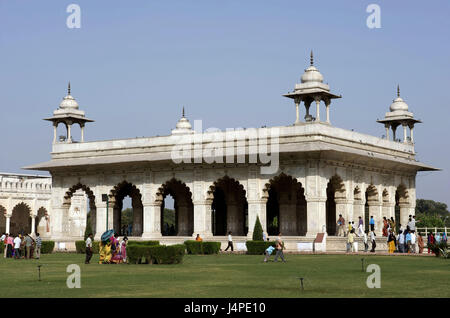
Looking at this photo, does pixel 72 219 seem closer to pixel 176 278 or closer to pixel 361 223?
pixel 361 223

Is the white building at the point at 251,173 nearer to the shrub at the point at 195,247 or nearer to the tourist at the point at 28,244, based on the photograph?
the shrub at the point at 195,247

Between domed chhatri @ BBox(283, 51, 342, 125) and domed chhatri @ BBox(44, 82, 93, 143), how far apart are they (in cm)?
1446

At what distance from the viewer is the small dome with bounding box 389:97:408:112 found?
155 feet

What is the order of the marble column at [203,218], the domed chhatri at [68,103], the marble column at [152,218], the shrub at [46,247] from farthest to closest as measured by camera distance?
the domed chhatri at [68,103] → the marble column at [152,218] → the marble column at [203,218] → the shrub at [46,247]

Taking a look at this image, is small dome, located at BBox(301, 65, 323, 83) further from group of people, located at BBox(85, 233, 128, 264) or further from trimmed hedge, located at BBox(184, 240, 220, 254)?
group of people, located at BBox(85, 233, 128, 264)

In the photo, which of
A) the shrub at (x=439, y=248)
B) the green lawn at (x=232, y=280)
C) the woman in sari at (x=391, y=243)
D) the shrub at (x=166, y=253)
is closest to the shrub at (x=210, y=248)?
the woman in sari at (x=391, y=243)

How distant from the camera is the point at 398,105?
1869 inches

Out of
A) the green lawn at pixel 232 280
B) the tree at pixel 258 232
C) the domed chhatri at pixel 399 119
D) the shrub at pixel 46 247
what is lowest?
the green lawn at pixel 232 280

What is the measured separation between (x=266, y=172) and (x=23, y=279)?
2024 centimetres

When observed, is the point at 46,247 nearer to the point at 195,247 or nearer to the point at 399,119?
the point at 195,247

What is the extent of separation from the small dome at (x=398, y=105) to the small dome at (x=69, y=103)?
1937cm

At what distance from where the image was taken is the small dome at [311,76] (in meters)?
39.0

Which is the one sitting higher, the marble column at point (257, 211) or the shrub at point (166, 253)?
the marble column at point (257, 211)
